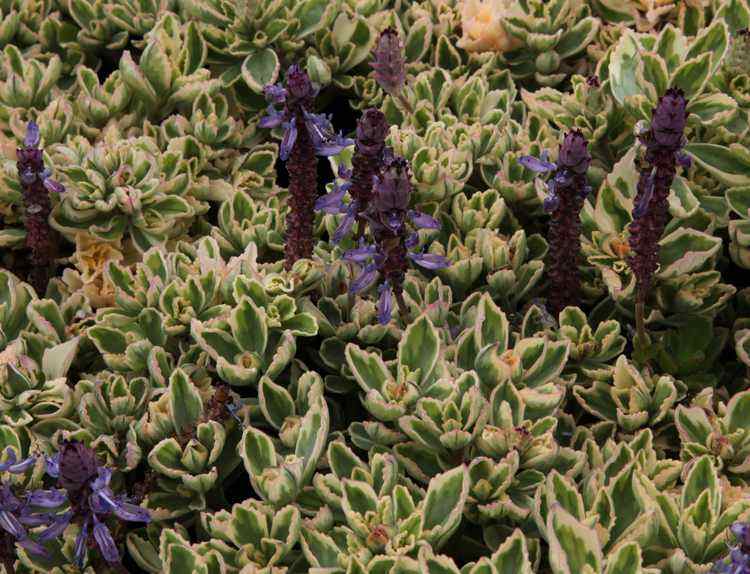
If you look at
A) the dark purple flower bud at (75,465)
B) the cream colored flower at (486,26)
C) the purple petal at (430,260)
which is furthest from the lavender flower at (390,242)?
the cream colored flower at (486,26)

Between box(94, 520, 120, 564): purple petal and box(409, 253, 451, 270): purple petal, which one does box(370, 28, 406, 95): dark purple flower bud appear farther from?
box(94, 520, 120, 564): purple petal

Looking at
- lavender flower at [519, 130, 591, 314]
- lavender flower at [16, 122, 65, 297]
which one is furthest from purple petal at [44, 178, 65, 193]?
lavender flower at [519, 130, 591, 314]

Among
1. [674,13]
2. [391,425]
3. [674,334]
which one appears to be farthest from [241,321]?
[674,13]

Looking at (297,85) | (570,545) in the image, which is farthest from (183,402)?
(570,545)

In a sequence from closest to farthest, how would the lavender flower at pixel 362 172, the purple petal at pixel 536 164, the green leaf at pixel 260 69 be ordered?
1. the lavender flower at pixel 362 172
2. the purple petal at pixel 536 164
3. the green leaf at pixel 260 69

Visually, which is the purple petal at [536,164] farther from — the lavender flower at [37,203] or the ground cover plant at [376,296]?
the lavender flower at [37,203]

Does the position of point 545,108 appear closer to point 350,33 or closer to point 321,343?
point 350,33

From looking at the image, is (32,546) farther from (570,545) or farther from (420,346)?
(570,545)
